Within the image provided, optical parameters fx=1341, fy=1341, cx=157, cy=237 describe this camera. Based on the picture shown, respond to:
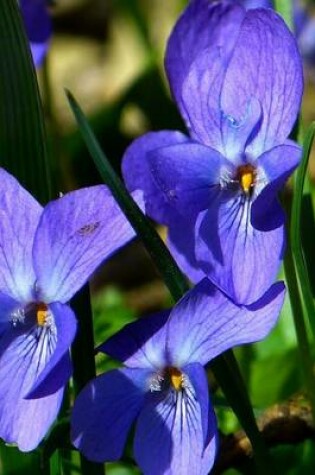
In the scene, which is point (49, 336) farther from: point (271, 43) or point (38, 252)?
point (271, 43)

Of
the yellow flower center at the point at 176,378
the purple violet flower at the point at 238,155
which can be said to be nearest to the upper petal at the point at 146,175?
the purple violet flower at the point at 238,155

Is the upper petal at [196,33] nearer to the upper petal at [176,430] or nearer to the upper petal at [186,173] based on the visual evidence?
the upper petal at [186,173]

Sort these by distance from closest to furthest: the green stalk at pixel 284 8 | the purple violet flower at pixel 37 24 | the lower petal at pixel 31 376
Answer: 1. the lower petal at pixel 31 376
2. the green stalk at pixel 284 8
3. the purple violet flower at pixel 37 24

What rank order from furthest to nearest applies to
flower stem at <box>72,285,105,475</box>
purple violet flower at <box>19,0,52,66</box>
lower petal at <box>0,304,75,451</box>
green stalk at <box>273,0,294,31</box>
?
1. purple violet flower at <box>19,0,52,66</box>
2. green stalk at <box>273,0,294,31</box>
3. flower stem at <box>72,285,105,475</box>
4. lower petal at <box>0,304,75,451</box>

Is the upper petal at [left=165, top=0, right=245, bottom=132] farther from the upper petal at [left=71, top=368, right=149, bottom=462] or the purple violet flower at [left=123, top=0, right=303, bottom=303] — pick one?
the upper petal at [left=71, top=368, right=149, bottom=462]

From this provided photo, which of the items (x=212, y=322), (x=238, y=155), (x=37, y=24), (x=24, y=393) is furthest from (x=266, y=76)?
(x=37, y=24)

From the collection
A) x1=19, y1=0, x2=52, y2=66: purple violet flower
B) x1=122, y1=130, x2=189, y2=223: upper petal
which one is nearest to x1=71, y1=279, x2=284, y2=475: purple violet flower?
x1=122, y1=130, x2=189, y2=223: upper petal
